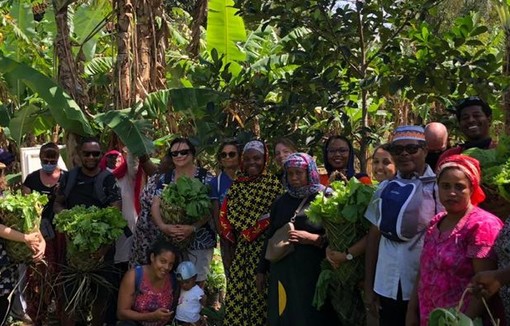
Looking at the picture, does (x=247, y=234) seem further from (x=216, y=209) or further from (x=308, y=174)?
(x=308, y=174)

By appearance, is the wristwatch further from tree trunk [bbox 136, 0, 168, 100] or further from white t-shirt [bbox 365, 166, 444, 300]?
tree trunk [bbox 136, 0, 168, 100]

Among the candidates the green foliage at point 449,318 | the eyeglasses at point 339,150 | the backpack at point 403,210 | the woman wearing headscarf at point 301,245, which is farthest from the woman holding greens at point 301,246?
the green foliage at point 449,318

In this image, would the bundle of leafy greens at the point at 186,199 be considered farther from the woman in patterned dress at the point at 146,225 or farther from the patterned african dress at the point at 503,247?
the patterned african dress at the point at 503,247

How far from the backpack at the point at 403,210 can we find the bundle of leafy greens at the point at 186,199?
1917 millimetres

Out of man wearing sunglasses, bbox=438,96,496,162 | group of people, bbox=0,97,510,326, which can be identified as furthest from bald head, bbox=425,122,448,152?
man wearing sunglasses, bbox=438,96,496,162

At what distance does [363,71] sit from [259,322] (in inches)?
91.5

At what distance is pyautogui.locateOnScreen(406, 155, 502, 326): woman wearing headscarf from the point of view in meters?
3.50

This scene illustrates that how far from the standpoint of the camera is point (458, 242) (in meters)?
3.57

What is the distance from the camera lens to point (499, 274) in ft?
11.0

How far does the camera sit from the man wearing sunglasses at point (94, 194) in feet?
20.3

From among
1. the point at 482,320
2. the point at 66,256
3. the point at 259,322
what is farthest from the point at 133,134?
the point at 482,320

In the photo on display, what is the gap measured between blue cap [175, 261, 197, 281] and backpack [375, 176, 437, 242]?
1.93 metres

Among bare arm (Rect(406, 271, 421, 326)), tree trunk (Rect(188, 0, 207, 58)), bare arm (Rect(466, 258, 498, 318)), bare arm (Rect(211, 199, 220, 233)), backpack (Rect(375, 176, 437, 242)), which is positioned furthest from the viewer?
tree trunk (Rect(188, 0, 207, 58))

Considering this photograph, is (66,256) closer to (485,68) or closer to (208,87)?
(208,87)
